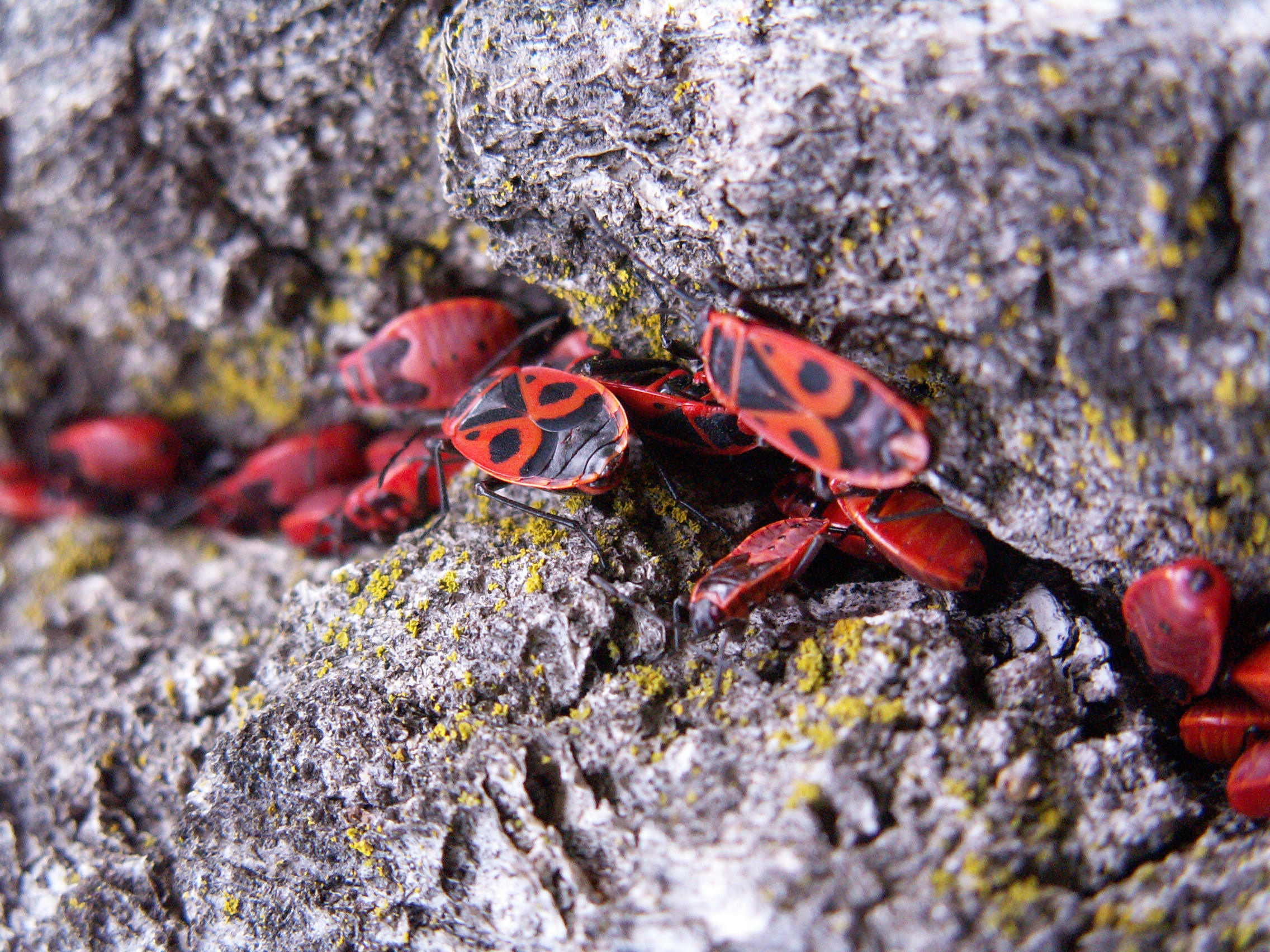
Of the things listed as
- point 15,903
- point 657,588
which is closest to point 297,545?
point 15,903

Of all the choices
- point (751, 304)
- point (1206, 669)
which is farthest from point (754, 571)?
point (1206, 669)

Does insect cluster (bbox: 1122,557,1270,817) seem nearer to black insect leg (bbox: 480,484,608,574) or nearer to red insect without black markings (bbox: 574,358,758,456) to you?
red insect without black markings (bbox: 574,358,758,456)

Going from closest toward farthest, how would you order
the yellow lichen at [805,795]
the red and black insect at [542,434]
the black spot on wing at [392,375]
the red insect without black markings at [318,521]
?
the yellow lichen at [805,795]
the red and black insect at [542,434]
the black spot on wing at [392,375]
the red insect without black markings at [318,521]

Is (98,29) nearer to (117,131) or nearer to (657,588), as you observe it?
(117,131)

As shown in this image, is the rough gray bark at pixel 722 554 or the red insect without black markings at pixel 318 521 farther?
the red insect without black markings at pixel 318 521

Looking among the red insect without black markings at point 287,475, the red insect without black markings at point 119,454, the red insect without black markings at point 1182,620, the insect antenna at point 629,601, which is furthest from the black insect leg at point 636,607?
the red insect without black markings at point 119,454

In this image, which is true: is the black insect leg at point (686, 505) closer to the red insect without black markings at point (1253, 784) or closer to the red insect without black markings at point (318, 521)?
the red insect without black markings at point (1253, 784)

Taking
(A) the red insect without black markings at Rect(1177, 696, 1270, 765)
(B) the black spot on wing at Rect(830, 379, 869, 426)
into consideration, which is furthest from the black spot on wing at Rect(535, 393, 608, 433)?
(A) the red insect without black markings at Rect(1177, 696, 1270, 765)
